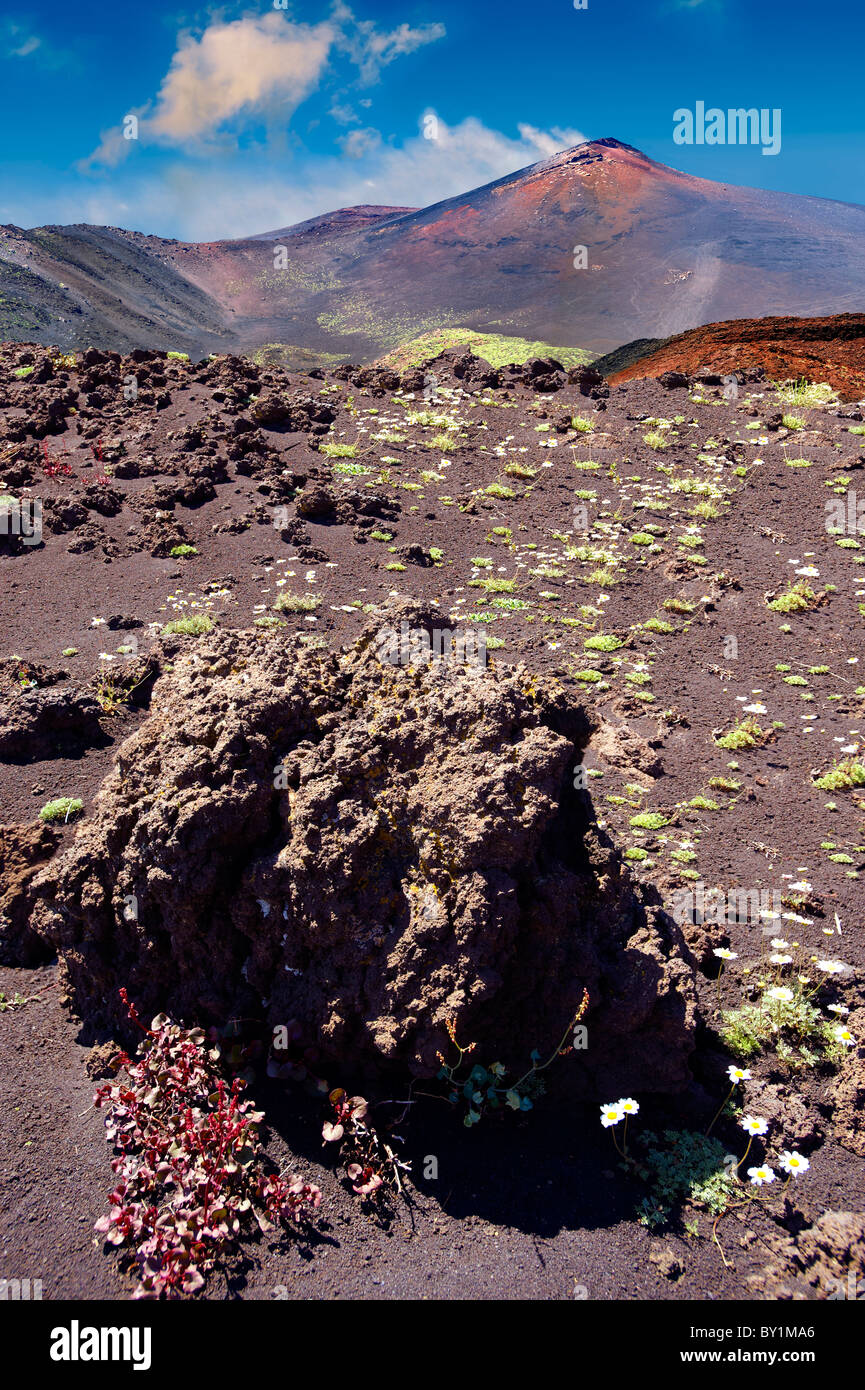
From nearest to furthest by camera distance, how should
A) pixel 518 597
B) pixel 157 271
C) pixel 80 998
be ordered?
1. pixel 80 998
2. pixel 518 597
3. pixel 157 271

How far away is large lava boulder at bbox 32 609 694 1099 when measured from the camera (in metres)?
3.31

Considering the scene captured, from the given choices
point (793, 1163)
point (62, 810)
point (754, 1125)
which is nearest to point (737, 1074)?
point (754, 1125)

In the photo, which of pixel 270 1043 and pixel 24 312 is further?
pixel 24 312

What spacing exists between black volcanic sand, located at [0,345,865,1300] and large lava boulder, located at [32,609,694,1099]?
37cm

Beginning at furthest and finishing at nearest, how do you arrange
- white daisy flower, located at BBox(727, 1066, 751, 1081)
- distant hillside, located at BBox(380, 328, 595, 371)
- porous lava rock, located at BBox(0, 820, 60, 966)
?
distant hillside, located at BBox(380, 328, 595, 371)
porous lava rock, located at BBox(0, 820, 60, 966)
white daisy flower, located at BBox(727, 1066, 751, 1081)

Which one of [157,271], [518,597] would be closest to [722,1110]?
[518,597]

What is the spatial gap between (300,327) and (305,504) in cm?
3817

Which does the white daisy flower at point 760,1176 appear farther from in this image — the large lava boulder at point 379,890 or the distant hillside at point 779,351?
the distant hillside at point 779,351

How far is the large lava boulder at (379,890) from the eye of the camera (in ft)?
10.9

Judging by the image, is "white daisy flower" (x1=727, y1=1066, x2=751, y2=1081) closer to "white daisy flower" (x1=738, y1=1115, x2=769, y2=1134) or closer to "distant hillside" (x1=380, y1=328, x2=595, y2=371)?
"white daisy flower" (x1=738, y1=1115, x2=769, y2=1134)

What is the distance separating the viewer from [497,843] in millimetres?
3297

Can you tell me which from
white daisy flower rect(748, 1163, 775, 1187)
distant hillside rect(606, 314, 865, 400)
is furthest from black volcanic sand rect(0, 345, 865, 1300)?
distant hillside rect(606, 314, 865, 400)

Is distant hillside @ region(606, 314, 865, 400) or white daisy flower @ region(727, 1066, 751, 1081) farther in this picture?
distant hillside @ region(606, 314, 865, 400)

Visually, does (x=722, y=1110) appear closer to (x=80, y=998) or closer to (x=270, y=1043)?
(x=270, y=1043)
